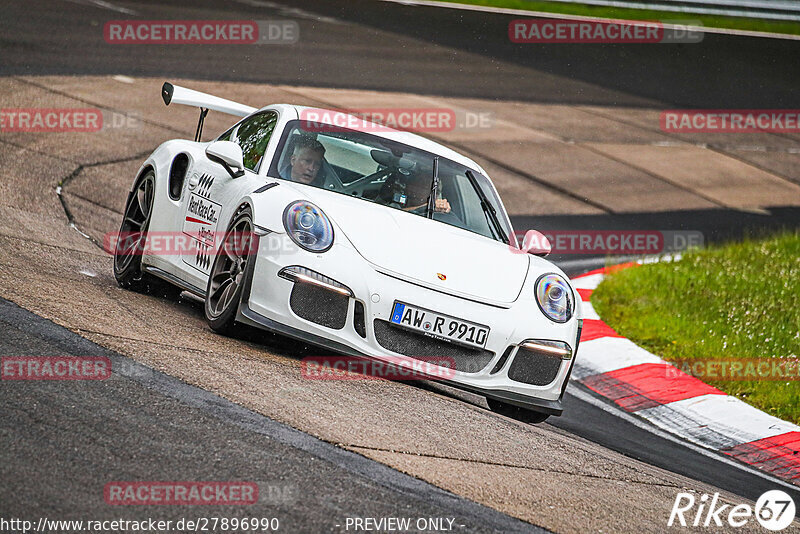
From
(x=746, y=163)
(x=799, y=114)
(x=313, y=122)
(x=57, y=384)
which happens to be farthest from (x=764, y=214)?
(x=57, y=384)

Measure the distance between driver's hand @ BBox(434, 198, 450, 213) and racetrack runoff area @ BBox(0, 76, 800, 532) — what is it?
3.83ft

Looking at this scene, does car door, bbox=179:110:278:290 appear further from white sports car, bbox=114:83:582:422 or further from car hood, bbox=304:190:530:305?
car hood, bbox=304:190:530:305

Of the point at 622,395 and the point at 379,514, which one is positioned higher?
the point at 379,514

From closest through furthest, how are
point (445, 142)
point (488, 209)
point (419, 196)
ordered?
point (419, 196)
point (488, 209)
point (445, 142)

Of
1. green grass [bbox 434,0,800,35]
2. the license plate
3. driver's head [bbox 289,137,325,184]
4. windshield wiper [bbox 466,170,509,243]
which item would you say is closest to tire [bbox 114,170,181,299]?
driver's head [bbox 289,137,325,184]

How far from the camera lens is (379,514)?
A: 3.62 meters

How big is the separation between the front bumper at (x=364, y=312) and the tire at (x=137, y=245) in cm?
179

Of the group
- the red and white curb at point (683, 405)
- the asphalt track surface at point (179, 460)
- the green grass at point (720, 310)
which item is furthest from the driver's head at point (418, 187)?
the green grass at point (720, 310)

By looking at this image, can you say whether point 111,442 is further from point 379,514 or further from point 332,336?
point 332,336

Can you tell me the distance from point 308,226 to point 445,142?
939 cm

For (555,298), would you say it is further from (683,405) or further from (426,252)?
(683,405)

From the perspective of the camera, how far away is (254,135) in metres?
6.84

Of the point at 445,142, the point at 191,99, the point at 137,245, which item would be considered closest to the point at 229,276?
the point at 137,245

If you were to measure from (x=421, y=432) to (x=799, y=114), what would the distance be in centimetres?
1818
